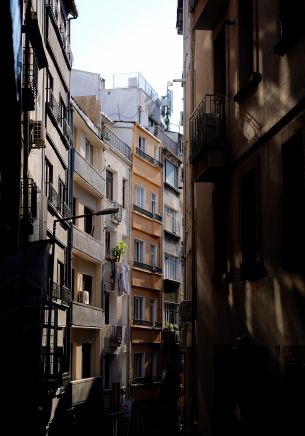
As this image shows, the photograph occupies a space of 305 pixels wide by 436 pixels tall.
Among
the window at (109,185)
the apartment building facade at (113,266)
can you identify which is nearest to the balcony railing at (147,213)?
the apartment building facade at (113,266)

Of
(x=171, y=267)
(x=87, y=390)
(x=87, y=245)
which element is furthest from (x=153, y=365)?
(x=87, y=245)

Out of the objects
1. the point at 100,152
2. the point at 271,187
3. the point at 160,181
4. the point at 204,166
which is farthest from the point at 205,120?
the point at 160,181

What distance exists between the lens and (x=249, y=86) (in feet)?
43.2

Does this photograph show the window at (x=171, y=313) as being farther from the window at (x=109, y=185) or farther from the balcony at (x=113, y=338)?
the window at (x=109, y=185)

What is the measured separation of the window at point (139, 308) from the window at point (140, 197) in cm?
550

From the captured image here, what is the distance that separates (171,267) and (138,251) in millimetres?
5088

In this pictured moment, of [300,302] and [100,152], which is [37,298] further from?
[100,152]

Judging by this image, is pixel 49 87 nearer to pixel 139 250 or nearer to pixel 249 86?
pixel 249 86

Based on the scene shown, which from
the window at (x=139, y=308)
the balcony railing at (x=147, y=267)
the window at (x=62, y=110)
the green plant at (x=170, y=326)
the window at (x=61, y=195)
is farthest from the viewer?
the green plant at (x=170, y=326)

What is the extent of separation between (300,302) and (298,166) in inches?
80.5

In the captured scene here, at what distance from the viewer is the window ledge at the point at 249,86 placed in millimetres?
12789

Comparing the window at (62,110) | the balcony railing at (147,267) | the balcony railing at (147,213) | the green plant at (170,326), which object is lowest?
the green plant at (170,326)

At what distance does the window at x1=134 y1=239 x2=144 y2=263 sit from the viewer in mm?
46031

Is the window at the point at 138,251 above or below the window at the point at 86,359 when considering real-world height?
above
